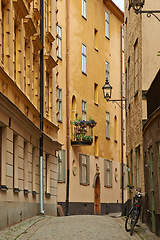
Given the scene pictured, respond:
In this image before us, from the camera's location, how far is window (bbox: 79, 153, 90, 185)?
121 ft

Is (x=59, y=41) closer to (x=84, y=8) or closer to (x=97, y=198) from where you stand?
(x=84, y=8)

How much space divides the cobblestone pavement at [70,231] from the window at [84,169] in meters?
17.2

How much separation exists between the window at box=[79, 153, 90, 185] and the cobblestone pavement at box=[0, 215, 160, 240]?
17239 millimetres

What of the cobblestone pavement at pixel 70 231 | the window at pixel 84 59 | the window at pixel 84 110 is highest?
the window at pixel 84 59

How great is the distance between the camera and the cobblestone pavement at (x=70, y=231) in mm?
15055

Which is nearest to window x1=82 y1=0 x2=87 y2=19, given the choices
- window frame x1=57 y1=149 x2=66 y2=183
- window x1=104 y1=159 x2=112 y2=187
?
window x1=104 y1=159 x2=112 y2=187

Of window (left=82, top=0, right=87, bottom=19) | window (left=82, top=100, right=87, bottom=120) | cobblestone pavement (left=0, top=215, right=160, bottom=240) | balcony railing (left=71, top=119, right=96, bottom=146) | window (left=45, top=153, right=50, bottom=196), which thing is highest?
window (left=82, top=0, right=87, bottom=19)

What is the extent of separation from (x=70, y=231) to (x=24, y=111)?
5.66 meters

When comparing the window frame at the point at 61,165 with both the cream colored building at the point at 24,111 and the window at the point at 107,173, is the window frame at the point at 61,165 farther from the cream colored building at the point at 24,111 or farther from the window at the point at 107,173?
the window at the point at 107,173

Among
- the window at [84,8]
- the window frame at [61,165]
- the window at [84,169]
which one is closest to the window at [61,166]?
the window frame at [61,165]

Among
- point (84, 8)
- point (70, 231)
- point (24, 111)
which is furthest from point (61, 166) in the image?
point (70, 231)

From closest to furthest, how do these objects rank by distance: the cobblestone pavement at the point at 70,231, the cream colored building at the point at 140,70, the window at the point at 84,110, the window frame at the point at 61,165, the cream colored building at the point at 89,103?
the cobblestone pavement at the point at 70,231 → the cream colored building at the point at 140,70 → the window frame at the point at 61,165 → the cream colored building at the point at 89,103 → the window at the point at 84,110

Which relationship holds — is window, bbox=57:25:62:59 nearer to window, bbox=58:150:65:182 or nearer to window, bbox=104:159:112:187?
window, bbox=58:150:65:182

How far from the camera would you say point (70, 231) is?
16.5 meters
